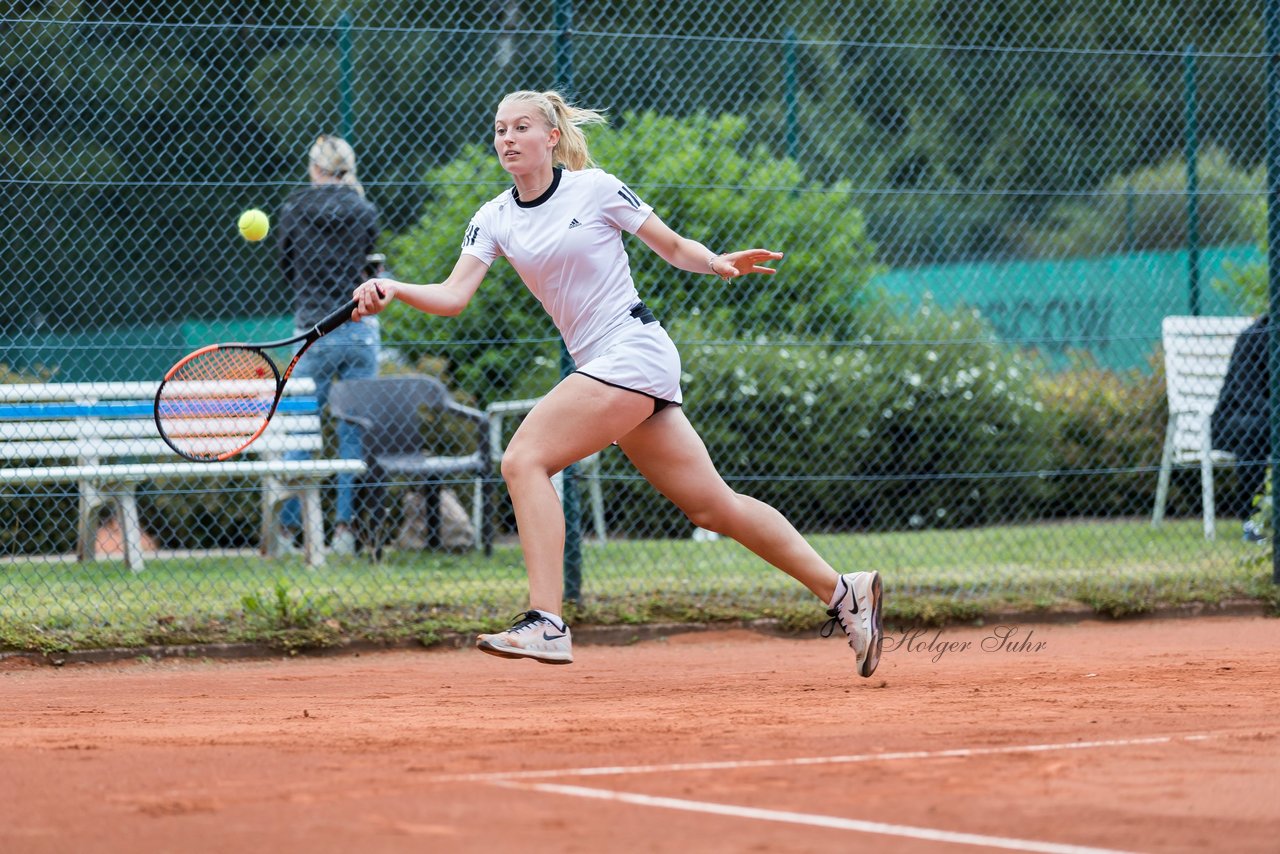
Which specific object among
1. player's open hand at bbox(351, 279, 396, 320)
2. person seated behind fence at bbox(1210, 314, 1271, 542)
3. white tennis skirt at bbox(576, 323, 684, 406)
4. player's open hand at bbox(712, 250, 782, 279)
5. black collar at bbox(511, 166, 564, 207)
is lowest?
person seated behind fence at bbox(1210, 314, 1271, 542)

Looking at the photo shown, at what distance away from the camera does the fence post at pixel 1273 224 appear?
817 centimetres

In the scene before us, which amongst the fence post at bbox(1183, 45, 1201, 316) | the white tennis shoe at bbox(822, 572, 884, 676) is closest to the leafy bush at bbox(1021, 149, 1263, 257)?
the fence post at bbox(1183, 45, 1201, 316)

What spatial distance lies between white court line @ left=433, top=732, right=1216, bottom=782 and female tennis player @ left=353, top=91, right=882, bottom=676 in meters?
1.24

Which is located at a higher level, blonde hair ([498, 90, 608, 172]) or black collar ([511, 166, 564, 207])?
blonde hair ([498, 90, 608, 172])

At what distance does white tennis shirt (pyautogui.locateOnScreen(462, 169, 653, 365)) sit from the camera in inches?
213

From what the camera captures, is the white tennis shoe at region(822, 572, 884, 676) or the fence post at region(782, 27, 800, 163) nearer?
the white tennis shoe at region(822, 572, 884, 676)

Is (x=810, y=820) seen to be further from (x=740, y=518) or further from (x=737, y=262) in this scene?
(x=737, y=262)

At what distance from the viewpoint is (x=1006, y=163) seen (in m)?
12.7

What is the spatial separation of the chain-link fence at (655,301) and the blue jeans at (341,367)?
0.17 m

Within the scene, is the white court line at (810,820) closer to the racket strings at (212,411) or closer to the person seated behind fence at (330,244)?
the racket strings at (212,411)

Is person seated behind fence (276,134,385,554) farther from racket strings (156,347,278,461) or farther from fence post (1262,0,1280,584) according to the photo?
fence post (1262,0,1280,584)

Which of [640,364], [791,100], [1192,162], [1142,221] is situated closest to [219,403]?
[640,364]

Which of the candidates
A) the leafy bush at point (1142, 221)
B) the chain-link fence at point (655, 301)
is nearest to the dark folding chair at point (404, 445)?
the chain-link fence at point (655, 301)

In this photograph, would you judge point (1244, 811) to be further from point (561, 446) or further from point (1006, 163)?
point (1006, 163)
